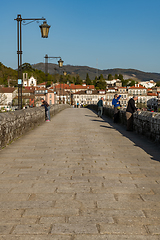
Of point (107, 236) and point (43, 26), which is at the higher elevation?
point (43, 26)

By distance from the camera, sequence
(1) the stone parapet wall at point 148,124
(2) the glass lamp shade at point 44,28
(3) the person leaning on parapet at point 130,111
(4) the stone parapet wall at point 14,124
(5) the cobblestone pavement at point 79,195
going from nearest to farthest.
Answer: (5) the cobblestone pavement at point 79,195 < (4) the stone parapet wall at point 14,124 < (1) the stone parapet wall at point 148,124 < (3) the person leaning on parapet at point 130,111 < (2) the glass lamp shade at point 44,28

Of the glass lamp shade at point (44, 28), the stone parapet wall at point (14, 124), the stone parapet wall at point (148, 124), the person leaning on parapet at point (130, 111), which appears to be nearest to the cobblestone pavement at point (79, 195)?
the stone parapet wall at point (14, 124)

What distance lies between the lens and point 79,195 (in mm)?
3975

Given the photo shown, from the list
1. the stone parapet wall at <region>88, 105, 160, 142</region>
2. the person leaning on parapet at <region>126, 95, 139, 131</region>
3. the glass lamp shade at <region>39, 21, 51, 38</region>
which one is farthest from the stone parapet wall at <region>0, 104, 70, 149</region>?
the stone parapet wall at <region>88, 105, 160, 142</region>

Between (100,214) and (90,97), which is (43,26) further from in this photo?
(90,97)

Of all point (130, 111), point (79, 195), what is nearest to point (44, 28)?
point (130, 111)

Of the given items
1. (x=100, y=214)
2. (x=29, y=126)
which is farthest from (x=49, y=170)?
(x=29, y=126)

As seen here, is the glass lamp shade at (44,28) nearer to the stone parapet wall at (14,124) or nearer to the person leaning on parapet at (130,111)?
the stone parapet wall at (14,124)

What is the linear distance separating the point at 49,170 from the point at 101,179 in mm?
1091

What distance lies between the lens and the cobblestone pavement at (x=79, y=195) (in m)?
2.95

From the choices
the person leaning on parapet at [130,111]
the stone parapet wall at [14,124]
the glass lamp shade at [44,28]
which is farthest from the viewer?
the glass lamp shade at [44,28]

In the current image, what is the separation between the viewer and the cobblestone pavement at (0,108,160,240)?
116 inches

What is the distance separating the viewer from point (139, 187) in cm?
438

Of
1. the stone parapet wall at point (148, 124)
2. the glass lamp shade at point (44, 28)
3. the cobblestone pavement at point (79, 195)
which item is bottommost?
the cobblestone pavement at point (79, 195)
